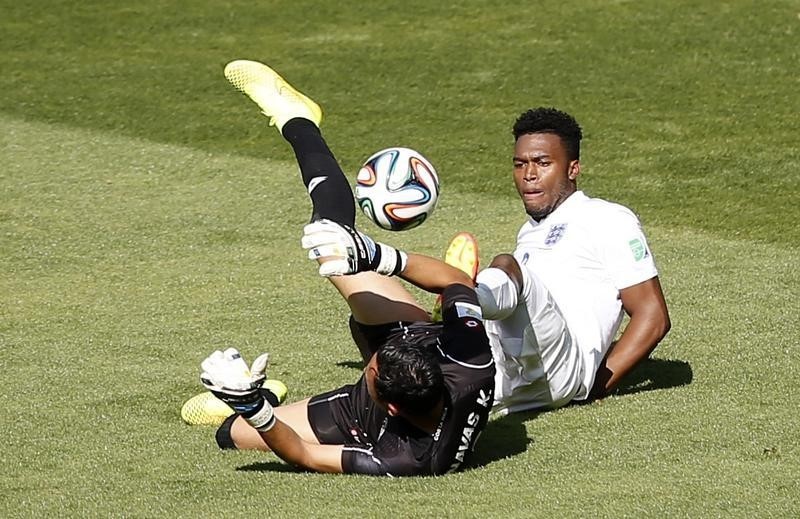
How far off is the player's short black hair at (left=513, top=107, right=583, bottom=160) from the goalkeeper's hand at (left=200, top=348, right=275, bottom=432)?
238cm

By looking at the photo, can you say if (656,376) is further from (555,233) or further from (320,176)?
(320,176)

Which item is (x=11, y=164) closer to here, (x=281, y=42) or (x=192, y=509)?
(x=281, y=42)

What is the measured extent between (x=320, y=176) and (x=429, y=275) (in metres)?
1.00

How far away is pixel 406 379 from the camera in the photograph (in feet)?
18.0

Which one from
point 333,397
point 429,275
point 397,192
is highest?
point 397,192

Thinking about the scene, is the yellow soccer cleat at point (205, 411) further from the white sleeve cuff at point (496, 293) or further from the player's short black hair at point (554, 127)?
the player's short black hair at point (554, 127)

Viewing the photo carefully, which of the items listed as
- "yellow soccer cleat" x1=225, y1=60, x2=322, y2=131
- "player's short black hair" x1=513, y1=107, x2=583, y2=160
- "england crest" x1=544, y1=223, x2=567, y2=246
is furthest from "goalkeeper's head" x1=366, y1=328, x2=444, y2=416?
"yellow soccer cleat" x1=225, y1=60, x2=322, y2=131

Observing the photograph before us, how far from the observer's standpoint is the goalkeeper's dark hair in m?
5.46

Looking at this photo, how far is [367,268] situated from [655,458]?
1.44 metres

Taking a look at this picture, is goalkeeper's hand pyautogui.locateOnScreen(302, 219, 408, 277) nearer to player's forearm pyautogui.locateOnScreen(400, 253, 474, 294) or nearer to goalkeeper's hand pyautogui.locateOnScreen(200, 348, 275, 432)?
player's forearm pyautogui.locateOnScreen(400, 253, 474, 294)

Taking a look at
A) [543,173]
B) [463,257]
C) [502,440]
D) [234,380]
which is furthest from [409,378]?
[543,173]

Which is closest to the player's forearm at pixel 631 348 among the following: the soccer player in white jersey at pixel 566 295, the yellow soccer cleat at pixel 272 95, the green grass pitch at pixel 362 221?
the soccer player in white jersey at pixel 566 295

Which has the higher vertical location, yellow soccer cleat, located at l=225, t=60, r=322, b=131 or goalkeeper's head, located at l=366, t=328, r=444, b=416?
yellow soccer cleat, located at l=225, t=60, r=322, b=131

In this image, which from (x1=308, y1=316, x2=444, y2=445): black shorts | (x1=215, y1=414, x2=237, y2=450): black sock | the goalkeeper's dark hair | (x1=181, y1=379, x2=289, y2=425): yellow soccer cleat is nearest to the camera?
the goalkeeper's dark hair
